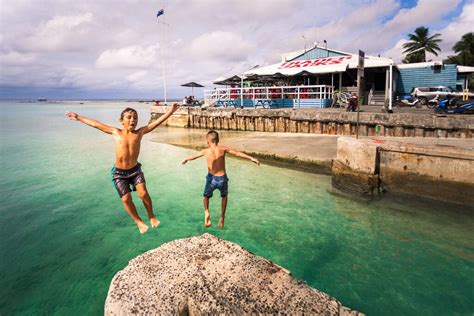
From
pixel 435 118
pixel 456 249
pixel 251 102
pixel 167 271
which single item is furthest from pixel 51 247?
pixel 251 102

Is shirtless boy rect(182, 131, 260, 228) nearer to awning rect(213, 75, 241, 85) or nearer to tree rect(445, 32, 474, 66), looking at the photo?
awning rect(213, 75, 241, 85)

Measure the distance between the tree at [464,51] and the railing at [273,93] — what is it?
30266 mm

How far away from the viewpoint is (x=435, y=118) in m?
12.9

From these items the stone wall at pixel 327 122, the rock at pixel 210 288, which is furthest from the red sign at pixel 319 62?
the rock at pixel 210 288

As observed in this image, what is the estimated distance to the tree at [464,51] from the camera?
41125 mm

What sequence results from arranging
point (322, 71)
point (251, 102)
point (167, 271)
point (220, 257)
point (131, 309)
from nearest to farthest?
point (131, 309), point (167, 271), point (220, 257), point (322, 71), point (251, 102)

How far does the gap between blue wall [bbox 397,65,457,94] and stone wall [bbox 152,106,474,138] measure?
34.4ft

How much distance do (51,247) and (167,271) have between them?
5.42 metres

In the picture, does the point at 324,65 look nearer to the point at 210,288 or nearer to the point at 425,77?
the point at 425,77

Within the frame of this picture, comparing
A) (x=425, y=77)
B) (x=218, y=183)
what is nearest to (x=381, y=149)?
(x=218, y=183)

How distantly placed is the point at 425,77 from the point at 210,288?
27.5 m

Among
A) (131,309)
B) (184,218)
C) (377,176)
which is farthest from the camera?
(377,176)

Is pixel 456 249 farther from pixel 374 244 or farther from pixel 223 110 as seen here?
pixel 223 110

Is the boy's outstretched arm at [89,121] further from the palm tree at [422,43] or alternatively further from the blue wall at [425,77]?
the palm tree at [422,43]
